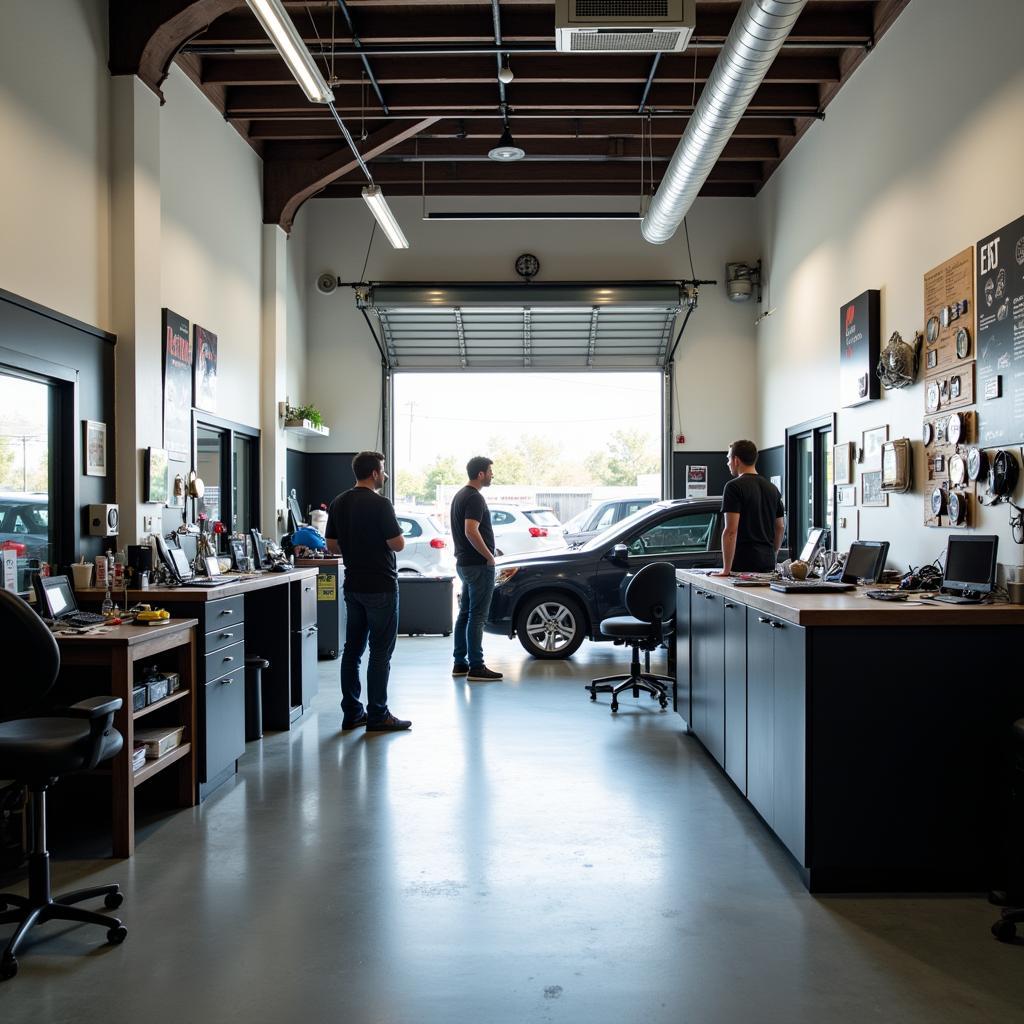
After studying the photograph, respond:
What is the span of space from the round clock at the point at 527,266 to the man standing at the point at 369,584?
545 cm

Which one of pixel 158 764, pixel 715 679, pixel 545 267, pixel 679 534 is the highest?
pixel 545 267

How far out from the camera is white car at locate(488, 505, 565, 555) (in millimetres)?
12204

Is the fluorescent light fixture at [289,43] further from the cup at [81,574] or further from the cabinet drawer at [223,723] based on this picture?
the cabinet drawer at [223,723]

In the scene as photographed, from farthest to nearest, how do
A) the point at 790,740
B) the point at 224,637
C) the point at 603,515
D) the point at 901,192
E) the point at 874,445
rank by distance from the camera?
the point at 603,515 < the point at 874,445 < the point at 901,192 < the point at 224,637 < the point at 790,740

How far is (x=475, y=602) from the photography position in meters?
7.19

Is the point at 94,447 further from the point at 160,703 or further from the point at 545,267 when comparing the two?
the point at 545,267

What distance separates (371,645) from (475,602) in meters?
1.68

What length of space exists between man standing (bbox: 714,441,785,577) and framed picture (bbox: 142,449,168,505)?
136 inches

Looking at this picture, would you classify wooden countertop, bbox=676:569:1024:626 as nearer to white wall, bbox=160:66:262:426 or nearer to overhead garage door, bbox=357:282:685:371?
white wall, bbox=160:66:262:426

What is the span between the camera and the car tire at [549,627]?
794 cm

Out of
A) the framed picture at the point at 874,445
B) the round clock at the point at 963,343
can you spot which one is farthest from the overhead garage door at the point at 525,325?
the round clock at the point at 963,343

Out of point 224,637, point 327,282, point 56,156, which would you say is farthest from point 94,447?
point 327,282

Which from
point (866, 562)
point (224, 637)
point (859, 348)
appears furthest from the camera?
point (859, 348)

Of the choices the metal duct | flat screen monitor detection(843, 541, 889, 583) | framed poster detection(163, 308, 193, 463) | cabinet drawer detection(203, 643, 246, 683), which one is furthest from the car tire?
the metal duct
